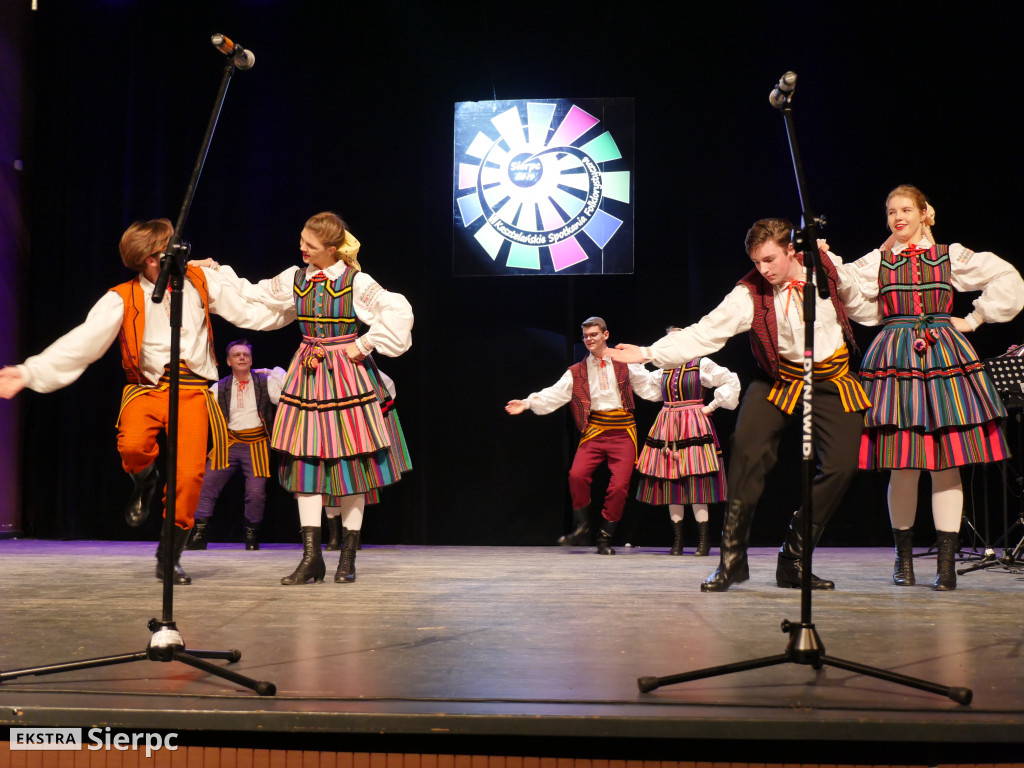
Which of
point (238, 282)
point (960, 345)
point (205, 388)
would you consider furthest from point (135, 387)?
point (960, 345)

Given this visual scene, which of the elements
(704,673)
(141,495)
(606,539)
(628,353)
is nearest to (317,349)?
(141,495)

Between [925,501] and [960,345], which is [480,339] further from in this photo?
[960,345]

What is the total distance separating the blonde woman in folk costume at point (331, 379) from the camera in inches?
143

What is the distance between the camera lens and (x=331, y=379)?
144 inches

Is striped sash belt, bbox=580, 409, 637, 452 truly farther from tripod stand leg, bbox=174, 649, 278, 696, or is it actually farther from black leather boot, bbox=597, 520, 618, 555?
tripod stand leg, bbox=174, 649, 278, 696

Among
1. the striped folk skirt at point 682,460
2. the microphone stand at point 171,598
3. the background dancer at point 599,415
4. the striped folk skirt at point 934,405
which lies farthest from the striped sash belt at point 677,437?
the microphone stand at point 171,598

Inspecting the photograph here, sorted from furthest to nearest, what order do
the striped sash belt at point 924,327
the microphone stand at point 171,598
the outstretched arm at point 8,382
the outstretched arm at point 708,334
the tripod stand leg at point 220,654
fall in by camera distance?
the striped sash belt at point 924,327, the outstretched arm at point 708,334, the outstretched arm at point 8,382, the tripod stand leg at point 220,654, the microphone stand at point 171,598

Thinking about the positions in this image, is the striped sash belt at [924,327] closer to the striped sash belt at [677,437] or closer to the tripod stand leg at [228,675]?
the striped sash belt at [677,437]

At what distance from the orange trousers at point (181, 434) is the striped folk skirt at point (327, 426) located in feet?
1.01

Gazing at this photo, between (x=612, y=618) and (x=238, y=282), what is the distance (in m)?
2.11

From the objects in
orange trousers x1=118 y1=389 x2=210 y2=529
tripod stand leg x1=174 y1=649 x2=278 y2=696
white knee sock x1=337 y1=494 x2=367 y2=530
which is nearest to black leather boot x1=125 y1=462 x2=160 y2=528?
orange trousers x1=118 y1=389 x2=210 y2=529

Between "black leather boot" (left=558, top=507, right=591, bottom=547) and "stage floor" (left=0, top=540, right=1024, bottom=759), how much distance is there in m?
1.65

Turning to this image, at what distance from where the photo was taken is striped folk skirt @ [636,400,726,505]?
231 inches

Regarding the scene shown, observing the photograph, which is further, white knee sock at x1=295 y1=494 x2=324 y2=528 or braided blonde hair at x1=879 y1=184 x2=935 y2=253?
white knee sock at x1=295 y1=494 x2=324 y2=528
